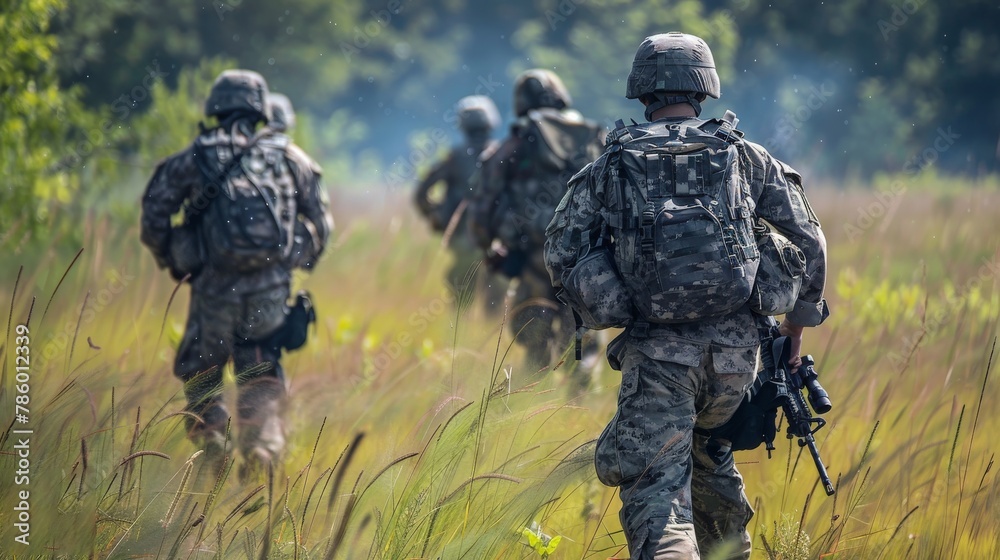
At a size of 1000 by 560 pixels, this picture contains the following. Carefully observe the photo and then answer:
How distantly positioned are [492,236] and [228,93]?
1.88 meters

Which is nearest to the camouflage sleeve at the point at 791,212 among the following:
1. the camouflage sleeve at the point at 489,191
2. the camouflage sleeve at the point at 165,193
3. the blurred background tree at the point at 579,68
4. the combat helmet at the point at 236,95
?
the combat helmet at the point at 236,95

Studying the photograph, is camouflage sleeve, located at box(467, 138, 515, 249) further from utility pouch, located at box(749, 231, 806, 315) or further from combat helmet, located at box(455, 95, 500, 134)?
utility pouch, located at box(749, 231, 806, 315)

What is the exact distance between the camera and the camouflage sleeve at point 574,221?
10.3ft

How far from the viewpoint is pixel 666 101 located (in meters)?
3.22

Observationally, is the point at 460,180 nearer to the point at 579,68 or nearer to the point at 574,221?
the point at 574,221

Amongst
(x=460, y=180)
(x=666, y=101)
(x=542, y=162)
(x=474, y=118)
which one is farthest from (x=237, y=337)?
(x=474, y=118)

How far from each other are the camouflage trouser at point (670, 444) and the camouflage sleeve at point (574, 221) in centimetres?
30

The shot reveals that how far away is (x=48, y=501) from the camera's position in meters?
2.95

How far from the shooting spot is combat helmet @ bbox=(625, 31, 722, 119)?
3.17 meters

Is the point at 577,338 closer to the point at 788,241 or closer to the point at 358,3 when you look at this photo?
the point at 788,241

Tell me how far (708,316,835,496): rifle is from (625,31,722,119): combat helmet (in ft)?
2.23

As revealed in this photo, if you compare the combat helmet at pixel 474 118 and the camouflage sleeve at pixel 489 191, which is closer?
the camouflage sleeve at pixel 489 191

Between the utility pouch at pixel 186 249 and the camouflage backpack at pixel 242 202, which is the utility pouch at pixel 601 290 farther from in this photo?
the utility pouch at pixel 186 249

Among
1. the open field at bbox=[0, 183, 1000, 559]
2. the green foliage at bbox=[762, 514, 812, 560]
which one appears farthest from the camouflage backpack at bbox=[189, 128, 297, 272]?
the green foliage at bbox=[762, 514, 812, 560]
